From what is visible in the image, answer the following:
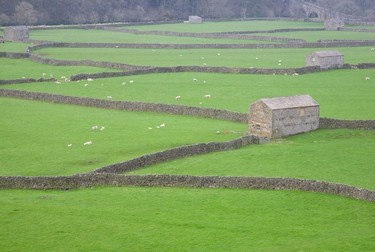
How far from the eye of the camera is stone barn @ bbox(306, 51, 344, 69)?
80.8m

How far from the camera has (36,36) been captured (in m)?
119

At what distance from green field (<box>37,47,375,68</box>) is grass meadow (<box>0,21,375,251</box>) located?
8.55 m

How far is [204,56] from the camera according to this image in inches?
3745

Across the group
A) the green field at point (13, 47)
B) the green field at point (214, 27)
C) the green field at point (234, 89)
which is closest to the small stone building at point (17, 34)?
the green field at point (13, 47)

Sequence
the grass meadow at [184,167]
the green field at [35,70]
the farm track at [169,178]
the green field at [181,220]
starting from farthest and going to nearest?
the green field at [35,70]
the farm track at [169,178]
the grass meadow at [184,167]
the green field at [181,220]

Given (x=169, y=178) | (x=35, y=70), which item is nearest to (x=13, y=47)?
(x=35, y=70)

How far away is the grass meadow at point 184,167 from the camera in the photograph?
32594 mm

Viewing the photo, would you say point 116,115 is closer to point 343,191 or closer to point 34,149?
point 34,149

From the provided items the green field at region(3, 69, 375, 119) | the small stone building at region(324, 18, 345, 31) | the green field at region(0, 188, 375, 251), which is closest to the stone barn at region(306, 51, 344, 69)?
the green field at region(3, 69, 375, 119)

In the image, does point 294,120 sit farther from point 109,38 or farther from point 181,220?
point 109,38

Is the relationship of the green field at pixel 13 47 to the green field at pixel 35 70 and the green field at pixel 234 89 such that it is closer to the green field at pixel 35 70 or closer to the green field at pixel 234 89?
the green field at pixel 35 70

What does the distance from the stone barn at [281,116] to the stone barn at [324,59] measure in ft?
93.6

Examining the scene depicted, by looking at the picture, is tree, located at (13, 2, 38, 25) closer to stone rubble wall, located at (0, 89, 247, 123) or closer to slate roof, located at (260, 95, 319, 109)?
stone rubble wall, located at (0, 89, 247, 123)

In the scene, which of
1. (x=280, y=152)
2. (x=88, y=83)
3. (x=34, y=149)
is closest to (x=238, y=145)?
(x=280, y=152)
